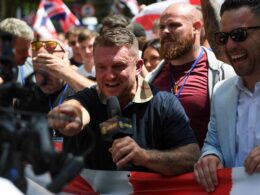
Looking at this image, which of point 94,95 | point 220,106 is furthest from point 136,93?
point 220,106

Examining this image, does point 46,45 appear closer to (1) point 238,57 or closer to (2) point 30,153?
(1) point 238,57

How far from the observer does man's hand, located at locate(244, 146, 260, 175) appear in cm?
418

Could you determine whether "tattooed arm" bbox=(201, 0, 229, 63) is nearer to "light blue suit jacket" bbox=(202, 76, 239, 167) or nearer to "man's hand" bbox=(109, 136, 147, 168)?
"light blue suit jacket" bbox=(202, 76, 239, 167)

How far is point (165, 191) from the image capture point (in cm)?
470

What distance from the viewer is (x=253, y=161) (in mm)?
4223

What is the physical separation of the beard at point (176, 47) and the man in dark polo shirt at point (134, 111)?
1029mm

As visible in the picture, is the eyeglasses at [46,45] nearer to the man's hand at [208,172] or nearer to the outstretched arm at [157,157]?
the outstretched arm at [157,157]

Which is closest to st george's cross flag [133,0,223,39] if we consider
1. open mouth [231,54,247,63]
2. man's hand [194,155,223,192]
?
open mouth [231,54,247,63]

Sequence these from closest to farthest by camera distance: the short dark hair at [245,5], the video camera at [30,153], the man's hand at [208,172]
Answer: the video camera at [30,153] → the man's hand at [208,172] → the short dark hair at [245,5]

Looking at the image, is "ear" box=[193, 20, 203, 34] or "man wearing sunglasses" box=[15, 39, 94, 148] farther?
"ear" box=[193, 20, 203, 34]

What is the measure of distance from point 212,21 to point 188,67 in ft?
2.12

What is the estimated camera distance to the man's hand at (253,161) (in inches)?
165

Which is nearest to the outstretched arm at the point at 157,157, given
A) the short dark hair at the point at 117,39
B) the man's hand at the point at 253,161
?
the man's hand at the point at 253,161

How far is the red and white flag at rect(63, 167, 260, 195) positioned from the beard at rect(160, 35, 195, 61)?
154 cm
